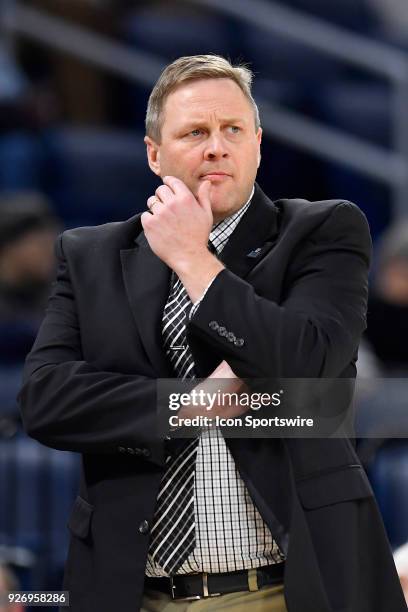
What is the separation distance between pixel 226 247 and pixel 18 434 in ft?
6.76

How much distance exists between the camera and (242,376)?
1870mm

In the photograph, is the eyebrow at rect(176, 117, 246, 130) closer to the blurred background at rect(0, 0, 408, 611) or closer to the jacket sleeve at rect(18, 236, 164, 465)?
the jacket sleeve at rect(18, 236, 164, 465)

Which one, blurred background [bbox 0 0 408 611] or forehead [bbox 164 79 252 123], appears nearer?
forehead [bbox 164 79 252 123]

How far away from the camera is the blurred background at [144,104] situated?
5691mm

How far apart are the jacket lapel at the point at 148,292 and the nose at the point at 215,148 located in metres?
0.21

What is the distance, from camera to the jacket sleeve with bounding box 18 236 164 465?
1926mm

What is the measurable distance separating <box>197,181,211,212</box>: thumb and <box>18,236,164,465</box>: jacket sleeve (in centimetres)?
28

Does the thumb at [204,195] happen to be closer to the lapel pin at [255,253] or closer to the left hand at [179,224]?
the left hand at [179,224]

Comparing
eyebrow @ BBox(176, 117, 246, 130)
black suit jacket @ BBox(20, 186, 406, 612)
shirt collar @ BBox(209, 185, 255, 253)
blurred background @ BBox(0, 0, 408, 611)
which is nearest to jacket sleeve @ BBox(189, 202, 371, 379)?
black suit jacket @ BBox(20, 186, 406, 612)

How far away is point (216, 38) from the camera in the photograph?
6770 mm

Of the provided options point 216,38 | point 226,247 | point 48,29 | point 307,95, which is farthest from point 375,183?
point 226,247

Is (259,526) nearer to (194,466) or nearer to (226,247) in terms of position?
(194,466)

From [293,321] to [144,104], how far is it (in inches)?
190

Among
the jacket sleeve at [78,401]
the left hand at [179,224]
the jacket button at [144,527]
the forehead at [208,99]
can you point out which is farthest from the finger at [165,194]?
the jacket button at [144,527]
